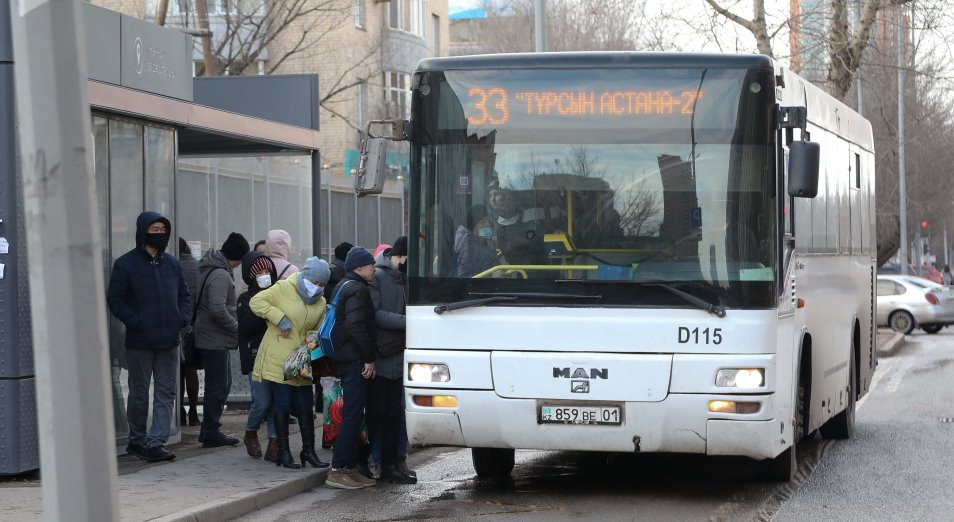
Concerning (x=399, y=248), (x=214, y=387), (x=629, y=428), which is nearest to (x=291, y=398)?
(x=399, y=248)

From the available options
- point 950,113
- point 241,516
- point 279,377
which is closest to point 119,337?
point 279,377

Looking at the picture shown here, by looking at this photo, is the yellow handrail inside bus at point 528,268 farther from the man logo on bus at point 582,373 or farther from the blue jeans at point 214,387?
the blue jeans at point 214,387

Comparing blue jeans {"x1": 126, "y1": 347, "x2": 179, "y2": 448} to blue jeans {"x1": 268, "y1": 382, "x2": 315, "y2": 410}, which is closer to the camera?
blue jeans {"x1": 268, "y1": 382, "x2": 315, "y2": 410}

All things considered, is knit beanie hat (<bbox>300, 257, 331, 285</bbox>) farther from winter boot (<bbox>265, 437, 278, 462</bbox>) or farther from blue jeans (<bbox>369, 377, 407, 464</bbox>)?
winter boot (<bbox>265, 437, 278, 462</bbox>)

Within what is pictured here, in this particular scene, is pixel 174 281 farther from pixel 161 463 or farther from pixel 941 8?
pixel 941 8

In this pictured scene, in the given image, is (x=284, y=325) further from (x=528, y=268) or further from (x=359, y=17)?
(x=359, y=17)

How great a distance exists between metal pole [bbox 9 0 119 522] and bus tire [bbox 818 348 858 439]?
30.8 feet

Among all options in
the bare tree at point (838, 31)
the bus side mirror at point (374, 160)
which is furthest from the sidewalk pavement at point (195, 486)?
the bare tree at point (838, 31)

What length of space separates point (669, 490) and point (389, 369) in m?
2.12

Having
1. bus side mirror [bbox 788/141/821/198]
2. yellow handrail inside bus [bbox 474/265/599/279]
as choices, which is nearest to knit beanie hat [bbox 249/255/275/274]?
yellow handrail inside bus [bbox 474/265/599/279]

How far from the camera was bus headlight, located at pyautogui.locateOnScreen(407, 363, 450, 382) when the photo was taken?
918 cm

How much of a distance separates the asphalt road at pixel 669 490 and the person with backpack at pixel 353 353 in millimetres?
187

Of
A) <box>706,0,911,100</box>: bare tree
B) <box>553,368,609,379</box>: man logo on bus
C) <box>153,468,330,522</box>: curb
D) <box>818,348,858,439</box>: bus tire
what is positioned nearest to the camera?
<box>153,468,330,522</box>: curb

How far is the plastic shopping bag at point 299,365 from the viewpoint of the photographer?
35.0 feet
